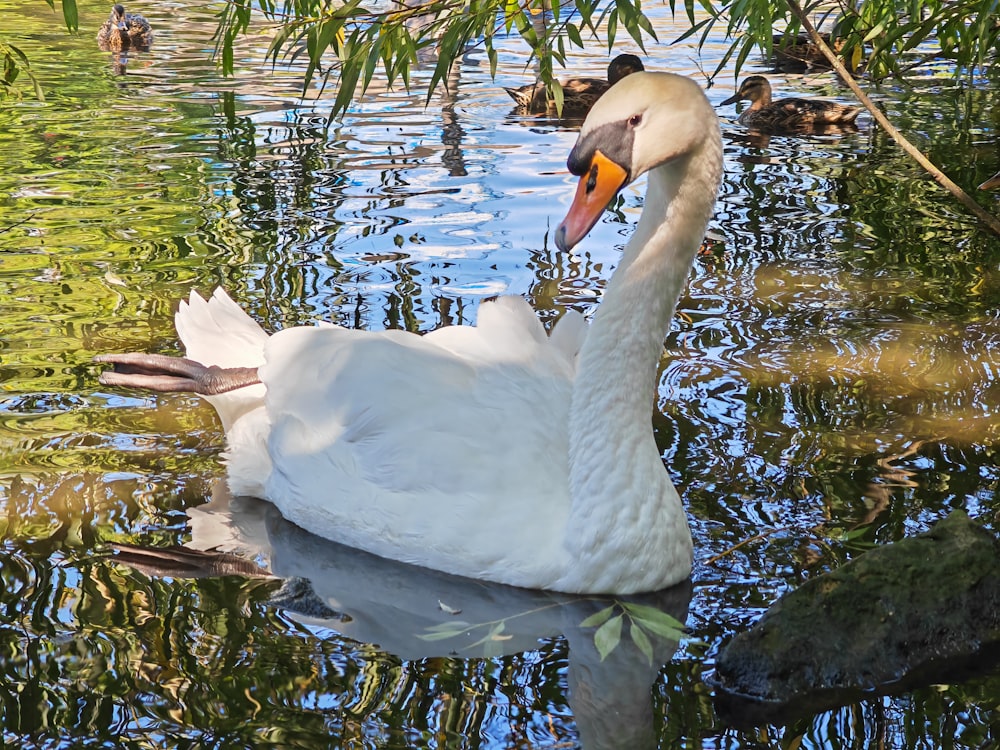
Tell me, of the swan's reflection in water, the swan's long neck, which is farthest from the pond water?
the swan's long neck

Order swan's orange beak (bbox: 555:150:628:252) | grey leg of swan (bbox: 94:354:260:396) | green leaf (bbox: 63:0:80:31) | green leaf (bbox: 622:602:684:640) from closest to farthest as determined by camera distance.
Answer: swan's orange beak (bbox: 555:150:628:252) < green leaf (bbox: 622:602:684:640) < green leaf (bbox: 63:0:80:31) < grey leg of swan (bbox: 94:354:260:396)

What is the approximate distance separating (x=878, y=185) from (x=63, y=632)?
8026 millimetres

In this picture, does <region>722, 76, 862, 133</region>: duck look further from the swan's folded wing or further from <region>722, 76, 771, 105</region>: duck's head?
the swan's folded wing

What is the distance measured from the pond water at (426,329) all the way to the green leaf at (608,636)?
0.21 ft

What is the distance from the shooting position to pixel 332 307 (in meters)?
7.32

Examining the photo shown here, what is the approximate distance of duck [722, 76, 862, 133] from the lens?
1286 cm

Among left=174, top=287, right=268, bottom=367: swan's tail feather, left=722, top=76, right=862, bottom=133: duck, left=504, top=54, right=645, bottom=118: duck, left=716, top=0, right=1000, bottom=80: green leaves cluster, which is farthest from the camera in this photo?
left=504, top=54, right=645, bottom=118: duck

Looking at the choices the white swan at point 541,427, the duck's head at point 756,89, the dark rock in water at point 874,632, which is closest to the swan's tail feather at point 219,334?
the white swan at point 541,427

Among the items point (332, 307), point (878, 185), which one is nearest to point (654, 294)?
point (332, 307)

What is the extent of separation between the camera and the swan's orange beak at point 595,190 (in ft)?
13.1

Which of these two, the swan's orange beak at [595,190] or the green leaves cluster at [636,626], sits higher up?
the swan's orange beak at [595,190]

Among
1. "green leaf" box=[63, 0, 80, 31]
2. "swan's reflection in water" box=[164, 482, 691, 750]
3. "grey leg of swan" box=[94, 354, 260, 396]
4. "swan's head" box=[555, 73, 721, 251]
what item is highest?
"green leaf" box=[63, 0, 80, 31]

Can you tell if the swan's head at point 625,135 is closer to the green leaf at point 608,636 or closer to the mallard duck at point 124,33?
the green leaf at point 608,636

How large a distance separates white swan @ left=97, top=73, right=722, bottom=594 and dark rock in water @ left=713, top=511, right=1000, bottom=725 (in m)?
0.61
